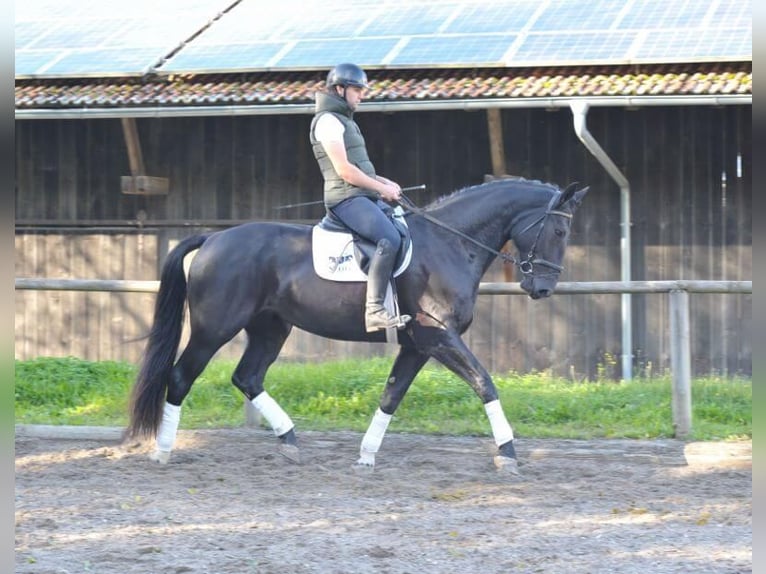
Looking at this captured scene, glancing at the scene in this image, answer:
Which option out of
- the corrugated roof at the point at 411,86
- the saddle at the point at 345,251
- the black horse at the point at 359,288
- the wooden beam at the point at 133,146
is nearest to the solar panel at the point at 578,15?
the corrugated roof at the point at 411,86

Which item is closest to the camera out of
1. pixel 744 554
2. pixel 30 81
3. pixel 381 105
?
pixel 744 554

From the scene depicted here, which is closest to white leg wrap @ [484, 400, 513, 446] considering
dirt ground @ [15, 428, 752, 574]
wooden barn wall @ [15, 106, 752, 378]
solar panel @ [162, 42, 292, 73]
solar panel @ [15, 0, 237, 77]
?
dirt ground @ [15, 428, 752, 574]

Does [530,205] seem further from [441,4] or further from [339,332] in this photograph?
[441,4]

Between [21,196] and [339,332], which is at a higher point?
[21,196]

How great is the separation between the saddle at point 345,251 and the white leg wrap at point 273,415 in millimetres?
1044

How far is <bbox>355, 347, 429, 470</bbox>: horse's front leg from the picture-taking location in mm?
7383

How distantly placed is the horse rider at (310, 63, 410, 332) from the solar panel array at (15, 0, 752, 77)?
15.1 feet

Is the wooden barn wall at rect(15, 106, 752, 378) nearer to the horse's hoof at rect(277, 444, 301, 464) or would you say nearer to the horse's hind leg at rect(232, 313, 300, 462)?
the horse's hind leg at rect(232, 313, 300, 462)

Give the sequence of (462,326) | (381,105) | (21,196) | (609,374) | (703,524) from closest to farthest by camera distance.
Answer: (703,524) → (462,326) → (381,105) → (609,374) → (21,196)

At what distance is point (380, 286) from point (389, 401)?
2.83 ft

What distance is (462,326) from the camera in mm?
7395

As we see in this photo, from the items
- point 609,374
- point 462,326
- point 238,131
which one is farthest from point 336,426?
point 238,131

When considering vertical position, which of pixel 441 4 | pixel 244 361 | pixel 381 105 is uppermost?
pixel 441 4

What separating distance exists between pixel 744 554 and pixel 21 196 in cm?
1091
